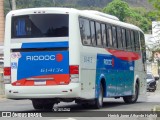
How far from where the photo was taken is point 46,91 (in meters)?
19.7

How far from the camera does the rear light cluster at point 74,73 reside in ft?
64.5

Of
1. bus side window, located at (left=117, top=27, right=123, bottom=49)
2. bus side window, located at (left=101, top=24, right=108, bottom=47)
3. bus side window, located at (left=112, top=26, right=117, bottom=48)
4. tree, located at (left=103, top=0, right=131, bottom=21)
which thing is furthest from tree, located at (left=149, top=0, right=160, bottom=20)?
tree, located at (left=103, top=0, right=131, bottom=21)

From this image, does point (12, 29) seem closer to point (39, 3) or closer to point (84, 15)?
point (84, 15)

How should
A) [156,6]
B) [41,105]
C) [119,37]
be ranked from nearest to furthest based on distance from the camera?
[156,6], [41,105], [119,37]

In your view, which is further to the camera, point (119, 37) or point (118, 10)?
point (118, 10)

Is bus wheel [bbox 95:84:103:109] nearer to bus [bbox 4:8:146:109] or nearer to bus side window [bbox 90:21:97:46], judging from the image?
bus [bbox 4:8:146:109]

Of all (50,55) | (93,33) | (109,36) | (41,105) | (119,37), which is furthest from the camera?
(119,37)

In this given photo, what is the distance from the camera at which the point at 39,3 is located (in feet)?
286

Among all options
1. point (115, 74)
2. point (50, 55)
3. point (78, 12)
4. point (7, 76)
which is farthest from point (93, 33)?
point (7, 76)

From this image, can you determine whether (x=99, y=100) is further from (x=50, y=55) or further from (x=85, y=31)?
(x=50, y=55)

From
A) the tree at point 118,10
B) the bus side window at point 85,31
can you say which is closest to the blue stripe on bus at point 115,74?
the bus side window at point 85,31

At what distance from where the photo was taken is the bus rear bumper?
19516 mm

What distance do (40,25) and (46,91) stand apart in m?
2.33

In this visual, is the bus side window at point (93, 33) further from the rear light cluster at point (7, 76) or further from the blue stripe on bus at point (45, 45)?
the rear light cluster at point (7, 76)
